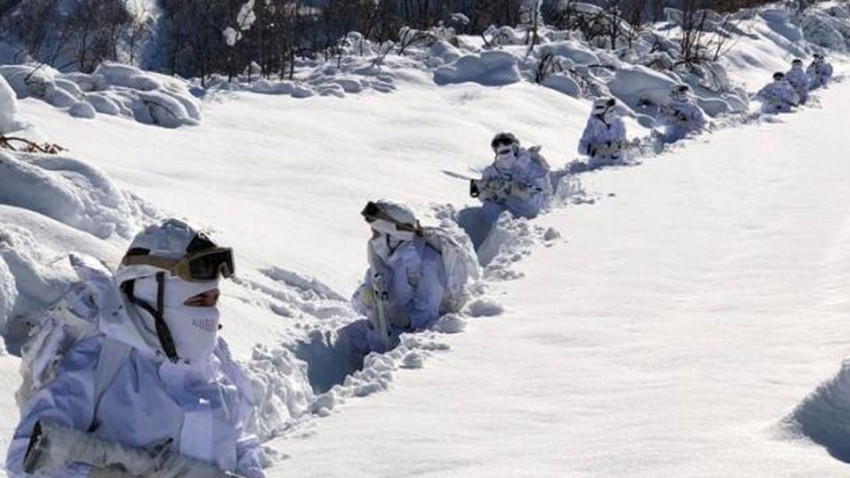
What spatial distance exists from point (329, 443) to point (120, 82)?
972 centimetres

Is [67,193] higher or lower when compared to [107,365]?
lower

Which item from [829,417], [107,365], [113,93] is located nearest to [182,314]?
[107,365]

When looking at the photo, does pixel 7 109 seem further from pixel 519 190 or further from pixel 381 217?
pixel 519 190

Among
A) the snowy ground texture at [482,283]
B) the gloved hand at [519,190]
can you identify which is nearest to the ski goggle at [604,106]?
the snowy ground texture at [482,283]

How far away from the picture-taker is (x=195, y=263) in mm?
3389

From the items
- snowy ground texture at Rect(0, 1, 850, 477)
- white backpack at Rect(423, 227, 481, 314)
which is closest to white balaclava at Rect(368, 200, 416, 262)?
white backpack at Rect(423, 227, 481, 314)

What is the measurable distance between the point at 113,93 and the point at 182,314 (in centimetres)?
1022

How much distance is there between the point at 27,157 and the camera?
7.86m

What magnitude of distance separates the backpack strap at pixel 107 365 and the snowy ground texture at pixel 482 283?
54.7 inches

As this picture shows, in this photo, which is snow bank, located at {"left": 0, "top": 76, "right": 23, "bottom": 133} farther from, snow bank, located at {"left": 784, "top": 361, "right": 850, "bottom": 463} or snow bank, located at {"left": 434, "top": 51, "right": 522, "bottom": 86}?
snow bank, located at {"left": 434, "top": 51, "right": 522, "bottom": 86}

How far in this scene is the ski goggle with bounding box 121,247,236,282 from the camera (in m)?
3.37

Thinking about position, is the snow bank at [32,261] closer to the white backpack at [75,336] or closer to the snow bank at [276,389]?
the snow bank at [276,389]

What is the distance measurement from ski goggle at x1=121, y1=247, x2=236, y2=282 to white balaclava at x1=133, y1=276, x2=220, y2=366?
2cm

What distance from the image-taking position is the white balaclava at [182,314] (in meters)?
3.39
